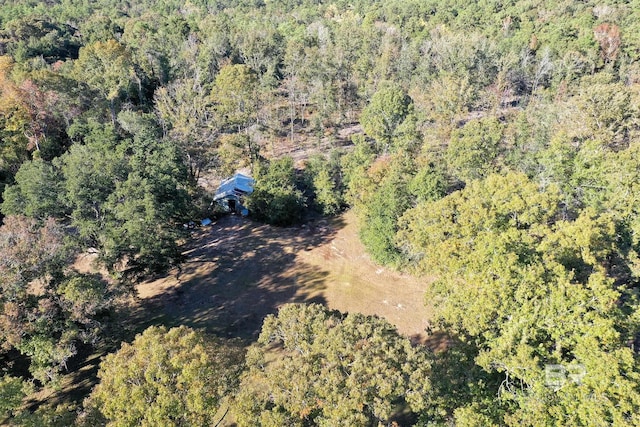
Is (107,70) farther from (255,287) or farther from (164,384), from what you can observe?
(164,384)

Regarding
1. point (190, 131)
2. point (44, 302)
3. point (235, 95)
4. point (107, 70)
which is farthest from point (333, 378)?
point (107, 70)

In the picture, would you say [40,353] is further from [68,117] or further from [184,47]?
[184,47]

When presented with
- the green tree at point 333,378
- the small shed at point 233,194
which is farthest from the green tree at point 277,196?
the green tree at point 333,378

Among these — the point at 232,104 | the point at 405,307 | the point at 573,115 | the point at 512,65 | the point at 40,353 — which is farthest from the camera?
the point at 512,65

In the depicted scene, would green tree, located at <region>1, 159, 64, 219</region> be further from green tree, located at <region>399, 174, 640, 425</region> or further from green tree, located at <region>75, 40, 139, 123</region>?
green tree, located at <region>399, 174, 640, 425</region>

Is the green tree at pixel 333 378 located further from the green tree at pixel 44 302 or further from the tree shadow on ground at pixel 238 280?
the tree shadow on ground at pixel 238 280

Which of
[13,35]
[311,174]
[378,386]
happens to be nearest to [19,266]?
[378,386]
